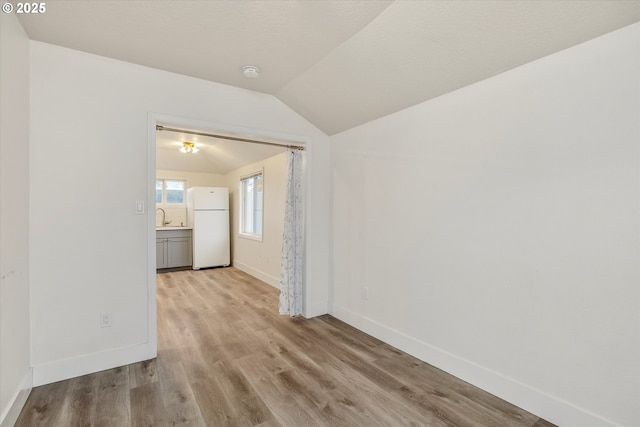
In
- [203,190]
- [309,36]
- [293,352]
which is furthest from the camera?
[203,190]

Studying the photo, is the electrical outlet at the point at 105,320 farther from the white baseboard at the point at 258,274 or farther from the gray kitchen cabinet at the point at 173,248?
the gray kitchen cabinet at the point at 173,248

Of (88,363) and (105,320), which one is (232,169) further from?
(88,363)

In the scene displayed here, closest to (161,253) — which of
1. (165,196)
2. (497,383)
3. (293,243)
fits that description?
(165,196)

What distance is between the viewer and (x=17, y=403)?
6.10ft

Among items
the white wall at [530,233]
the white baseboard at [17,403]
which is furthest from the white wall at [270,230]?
the white baseboard at [17,403]

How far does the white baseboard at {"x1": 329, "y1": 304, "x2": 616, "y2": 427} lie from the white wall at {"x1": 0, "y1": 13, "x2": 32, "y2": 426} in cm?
276

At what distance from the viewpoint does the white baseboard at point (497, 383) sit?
5.72 feet

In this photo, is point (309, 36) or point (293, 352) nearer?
point (309, 36)

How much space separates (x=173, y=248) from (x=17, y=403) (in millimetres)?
4632

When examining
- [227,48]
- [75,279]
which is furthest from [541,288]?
[75,279]

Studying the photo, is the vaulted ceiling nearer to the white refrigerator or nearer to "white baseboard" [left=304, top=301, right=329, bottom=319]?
"white baseboard" [left=304, top=301, right=329, bottom=319]

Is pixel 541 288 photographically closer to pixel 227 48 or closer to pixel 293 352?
pixel 293 352

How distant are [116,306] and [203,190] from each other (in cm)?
405

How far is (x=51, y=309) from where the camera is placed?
2.25m
